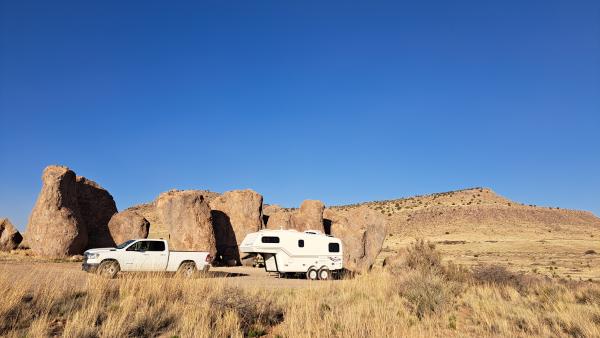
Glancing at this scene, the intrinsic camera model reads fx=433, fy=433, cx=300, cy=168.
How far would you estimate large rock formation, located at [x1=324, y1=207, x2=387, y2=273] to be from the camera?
28.9 m

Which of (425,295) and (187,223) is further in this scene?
(187,223)

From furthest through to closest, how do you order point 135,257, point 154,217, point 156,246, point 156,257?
point 154,217
point 156,246
point 156,257
point 135,257

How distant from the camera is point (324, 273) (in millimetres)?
23594

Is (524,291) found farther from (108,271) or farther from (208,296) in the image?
(108,271)

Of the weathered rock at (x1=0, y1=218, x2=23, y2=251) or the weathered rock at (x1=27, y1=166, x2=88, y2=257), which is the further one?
the weathered rock at (x1=0, y1=218, x2=23, y2=251)

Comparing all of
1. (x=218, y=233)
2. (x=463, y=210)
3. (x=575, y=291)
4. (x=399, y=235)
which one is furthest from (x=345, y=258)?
(x=463, y=210)

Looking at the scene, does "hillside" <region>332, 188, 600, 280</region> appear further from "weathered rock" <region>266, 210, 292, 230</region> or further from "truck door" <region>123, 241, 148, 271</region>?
"truck door" <region>123, 241, 148, 271</region>

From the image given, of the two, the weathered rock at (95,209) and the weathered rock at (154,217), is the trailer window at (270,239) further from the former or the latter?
the weathered rock at (154,217)

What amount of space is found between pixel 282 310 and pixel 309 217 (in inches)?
776

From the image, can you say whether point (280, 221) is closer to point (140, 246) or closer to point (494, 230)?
point (140, 246)

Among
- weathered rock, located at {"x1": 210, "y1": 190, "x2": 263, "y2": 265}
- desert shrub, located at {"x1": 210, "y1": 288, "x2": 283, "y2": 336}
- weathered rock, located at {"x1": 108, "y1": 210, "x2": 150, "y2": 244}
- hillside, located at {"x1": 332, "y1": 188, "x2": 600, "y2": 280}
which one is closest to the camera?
desert shrub, located at {"x1": 210, "y1": 288, "x2": 283, "y2": 336}

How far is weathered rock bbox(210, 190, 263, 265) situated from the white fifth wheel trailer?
342 inches

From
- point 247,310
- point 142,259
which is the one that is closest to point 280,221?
point 142,259

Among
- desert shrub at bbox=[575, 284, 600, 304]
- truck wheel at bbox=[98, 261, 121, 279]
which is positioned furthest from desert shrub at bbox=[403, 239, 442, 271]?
truck wheel at bbox=[98, 261, 121, 279]
